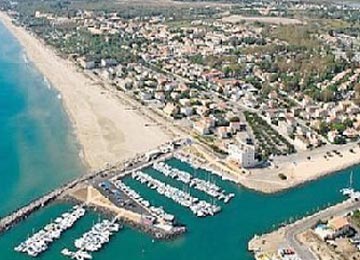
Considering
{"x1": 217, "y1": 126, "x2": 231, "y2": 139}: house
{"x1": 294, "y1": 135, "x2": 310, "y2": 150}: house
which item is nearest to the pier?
{"x1": 217, "y1": 126, "x2": 231, "y2": 139}: house

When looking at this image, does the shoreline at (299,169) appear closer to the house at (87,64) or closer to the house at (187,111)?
the house at (187,111)

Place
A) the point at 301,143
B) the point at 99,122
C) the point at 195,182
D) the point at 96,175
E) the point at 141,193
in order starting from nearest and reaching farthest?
1. the point at 141,193
2. the point at 195,182
3. the point at 96,175
4. the point at 301,143
5. the point at 99,122

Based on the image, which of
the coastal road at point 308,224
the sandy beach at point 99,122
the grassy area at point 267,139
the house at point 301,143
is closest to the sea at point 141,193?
the coastal road at point 308,224

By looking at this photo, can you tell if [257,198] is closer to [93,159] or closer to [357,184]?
[357,184]

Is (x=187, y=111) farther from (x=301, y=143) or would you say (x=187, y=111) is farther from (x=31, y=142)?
(x=31, y=142)

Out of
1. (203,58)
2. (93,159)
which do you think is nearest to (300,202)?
(93,159)

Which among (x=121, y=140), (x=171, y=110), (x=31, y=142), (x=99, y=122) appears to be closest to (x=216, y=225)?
(x=121, y=140)

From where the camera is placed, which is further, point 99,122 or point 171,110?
point 171,110
